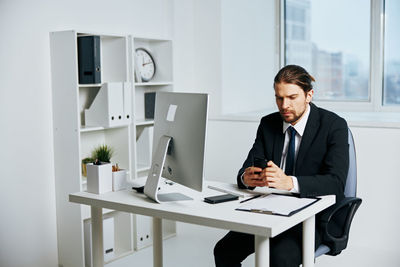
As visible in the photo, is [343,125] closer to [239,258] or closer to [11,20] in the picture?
[239,258]

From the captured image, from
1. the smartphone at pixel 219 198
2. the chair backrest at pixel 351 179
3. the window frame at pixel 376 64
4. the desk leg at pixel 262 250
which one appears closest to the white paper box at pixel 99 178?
the smartphone at pixel 219 198

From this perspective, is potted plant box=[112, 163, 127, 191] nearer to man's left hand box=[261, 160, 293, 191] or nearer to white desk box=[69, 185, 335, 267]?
white desk box=[69, 185, 335, 267]

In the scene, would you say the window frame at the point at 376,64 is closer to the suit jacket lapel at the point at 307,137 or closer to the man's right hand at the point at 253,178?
the suit jacket lapel at the point at 307,137

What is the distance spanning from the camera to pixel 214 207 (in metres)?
2.36

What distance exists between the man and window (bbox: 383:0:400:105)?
2170 mm

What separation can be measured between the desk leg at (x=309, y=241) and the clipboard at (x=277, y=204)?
0.09 m

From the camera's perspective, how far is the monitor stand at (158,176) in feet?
8.09

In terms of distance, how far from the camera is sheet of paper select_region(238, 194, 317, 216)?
7.38 ft

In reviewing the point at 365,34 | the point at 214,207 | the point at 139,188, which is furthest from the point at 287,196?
the point at 365,34

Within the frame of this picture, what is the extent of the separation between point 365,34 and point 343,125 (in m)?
2.34

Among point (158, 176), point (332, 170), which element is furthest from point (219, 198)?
point (332, 170)

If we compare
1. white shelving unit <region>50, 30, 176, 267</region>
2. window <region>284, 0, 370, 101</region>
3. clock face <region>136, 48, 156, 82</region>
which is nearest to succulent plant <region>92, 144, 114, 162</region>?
white shelving unit <region>50, 30, 176, 267</region>

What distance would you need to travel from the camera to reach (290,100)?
2.66 meters

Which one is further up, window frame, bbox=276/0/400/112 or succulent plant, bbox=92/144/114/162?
window frame, bbox=276/0/400/112
